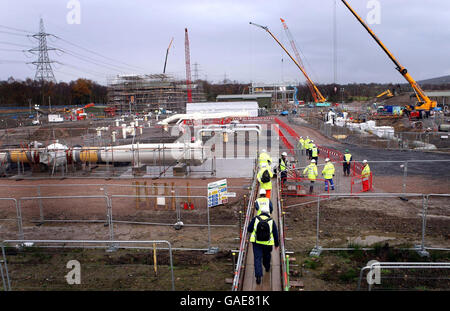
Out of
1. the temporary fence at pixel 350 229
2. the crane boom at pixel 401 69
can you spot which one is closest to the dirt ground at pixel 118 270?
the temporary fence at pixel 350 229

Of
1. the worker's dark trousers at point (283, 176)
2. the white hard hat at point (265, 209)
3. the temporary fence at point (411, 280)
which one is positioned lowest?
the temporary fence at point (411, 280)

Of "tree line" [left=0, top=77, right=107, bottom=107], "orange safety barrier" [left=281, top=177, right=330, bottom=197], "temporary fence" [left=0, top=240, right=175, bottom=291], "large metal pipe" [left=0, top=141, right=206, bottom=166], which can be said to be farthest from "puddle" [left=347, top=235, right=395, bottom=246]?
"tree line" [left=0, top=77, right=107, bottom=107]

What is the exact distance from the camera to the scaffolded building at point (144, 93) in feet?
289

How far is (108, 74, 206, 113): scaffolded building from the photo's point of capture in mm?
88188

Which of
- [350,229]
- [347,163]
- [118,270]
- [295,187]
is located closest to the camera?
[118,270]

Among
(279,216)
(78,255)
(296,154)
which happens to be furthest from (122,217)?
(296,154)

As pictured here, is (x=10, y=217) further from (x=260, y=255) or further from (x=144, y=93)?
(x=144, y=93)

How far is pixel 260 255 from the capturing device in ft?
22.1

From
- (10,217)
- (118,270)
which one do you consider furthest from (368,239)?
(10,217)

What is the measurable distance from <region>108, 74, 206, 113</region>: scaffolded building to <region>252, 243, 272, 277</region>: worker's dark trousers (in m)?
81.9

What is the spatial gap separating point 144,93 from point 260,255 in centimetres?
8770

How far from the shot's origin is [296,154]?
2355 centimetres

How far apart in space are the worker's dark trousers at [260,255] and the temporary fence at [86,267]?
6.09ft

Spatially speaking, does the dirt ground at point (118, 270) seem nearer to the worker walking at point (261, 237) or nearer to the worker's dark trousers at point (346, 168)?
the worker walking at point (261, 237)
